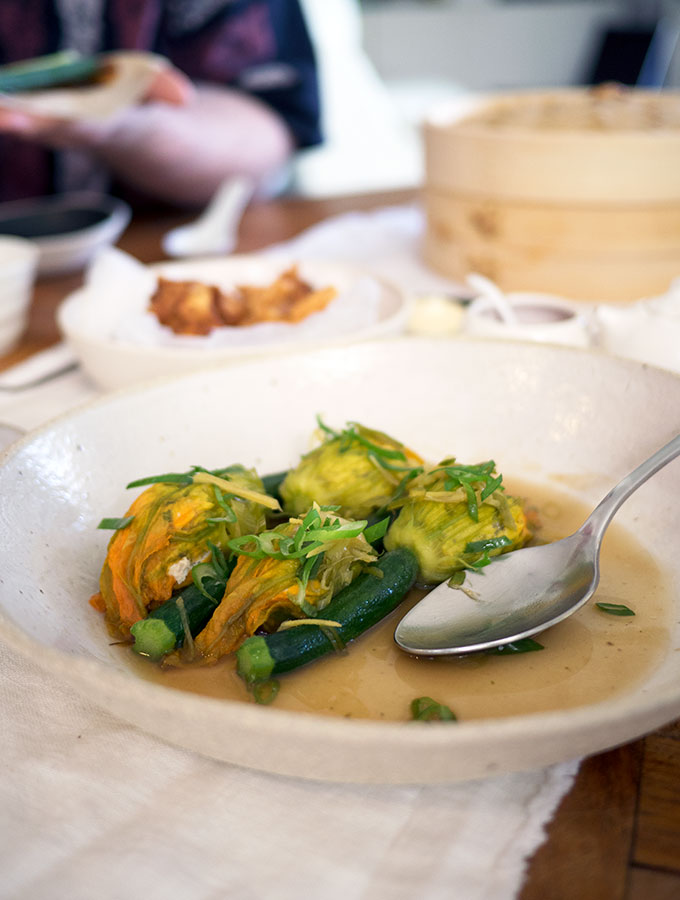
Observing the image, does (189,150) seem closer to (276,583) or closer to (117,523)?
(117,523)

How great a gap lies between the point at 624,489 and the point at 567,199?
3.01 ft

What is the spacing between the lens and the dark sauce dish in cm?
173

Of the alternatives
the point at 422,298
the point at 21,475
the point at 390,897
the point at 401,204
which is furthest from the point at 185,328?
the point at 401,204

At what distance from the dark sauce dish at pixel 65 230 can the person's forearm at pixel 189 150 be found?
0.62 metres

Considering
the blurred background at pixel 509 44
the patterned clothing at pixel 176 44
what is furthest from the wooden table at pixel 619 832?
the blurred background at pixel 509 44

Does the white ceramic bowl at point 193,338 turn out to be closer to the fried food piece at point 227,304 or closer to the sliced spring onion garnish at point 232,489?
the fried food piece at point 227,304

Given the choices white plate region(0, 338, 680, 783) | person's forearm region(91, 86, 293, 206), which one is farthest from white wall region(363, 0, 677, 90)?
white plate region(0, 338, 680, 783)

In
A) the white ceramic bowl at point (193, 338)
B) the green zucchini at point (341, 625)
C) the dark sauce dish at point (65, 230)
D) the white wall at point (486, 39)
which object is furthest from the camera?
the white wall at point (486, 39)

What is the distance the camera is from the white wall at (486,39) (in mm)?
7152

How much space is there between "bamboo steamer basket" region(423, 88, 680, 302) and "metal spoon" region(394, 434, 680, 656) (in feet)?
2.89

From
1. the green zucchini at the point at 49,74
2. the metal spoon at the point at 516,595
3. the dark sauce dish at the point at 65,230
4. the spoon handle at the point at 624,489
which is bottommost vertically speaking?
the dark sauce dish at the point at 65,230

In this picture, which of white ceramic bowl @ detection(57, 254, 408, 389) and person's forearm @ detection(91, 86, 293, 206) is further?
person's forearm @ detection(91, 86, 293, 206)

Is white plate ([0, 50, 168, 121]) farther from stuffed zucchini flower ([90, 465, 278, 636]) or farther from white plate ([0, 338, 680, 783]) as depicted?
stuffed zucchini flower ([90, 465, 278, 636])

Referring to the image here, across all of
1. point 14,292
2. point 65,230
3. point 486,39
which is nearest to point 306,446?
point 14,292
